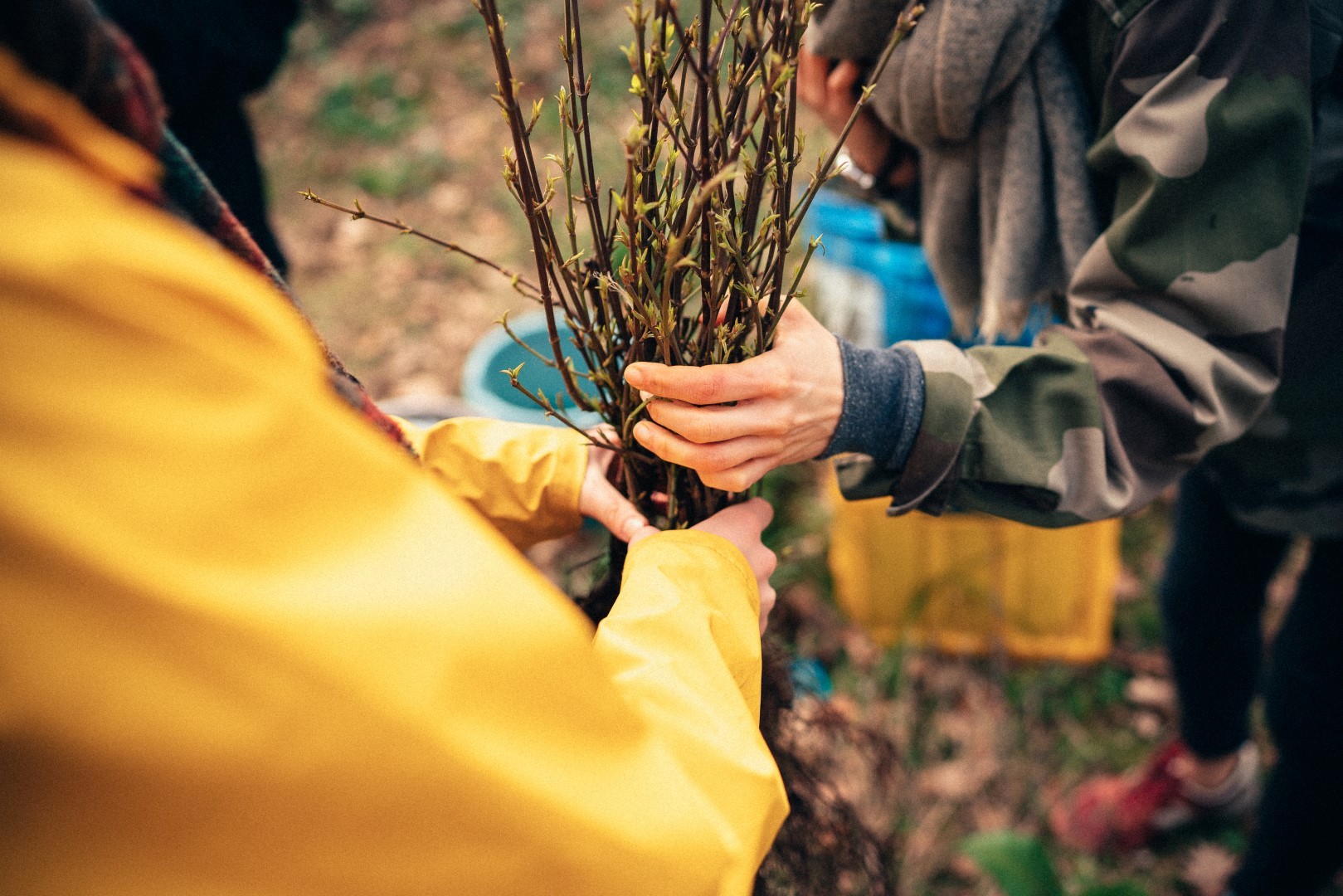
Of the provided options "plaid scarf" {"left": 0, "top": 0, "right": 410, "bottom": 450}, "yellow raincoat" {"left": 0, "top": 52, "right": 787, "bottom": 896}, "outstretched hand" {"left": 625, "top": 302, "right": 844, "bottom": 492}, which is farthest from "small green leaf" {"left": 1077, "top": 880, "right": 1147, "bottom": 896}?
"plaid scarf" {"left": 0, "top": 0, "right": 410, "bottom": 450}

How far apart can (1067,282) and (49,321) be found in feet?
4.42

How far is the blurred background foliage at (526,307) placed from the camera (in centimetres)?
206

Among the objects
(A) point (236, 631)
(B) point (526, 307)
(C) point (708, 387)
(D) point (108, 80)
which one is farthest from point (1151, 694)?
(B) point (526, 307)

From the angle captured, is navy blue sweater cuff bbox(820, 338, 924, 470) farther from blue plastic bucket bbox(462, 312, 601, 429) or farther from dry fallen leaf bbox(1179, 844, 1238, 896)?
dry fallen leaf bbox(1179, 844, 1238, 896)

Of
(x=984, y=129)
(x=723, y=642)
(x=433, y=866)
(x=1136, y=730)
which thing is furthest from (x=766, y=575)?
(x=1136, y=730)

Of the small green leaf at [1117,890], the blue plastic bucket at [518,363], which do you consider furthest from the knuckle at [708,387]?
the blue plastic bucket at [518,363]

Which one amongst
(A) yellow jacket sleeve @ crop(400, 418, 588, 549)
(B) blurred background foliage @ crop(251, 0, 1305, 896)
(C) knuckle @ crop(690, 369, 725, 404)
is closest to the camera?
(C) knuckle @ crop(690, 369, 725, 404)

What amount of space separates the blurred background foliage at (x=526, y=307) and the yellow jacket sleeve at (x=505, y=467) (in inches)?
7.6

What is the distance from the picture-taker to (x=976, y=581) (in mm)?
2285

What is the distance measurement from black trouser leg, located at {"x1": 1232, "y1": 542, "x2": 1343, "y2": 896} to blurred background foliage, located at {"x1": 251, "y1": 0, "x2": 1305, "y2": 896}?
0.32 meters

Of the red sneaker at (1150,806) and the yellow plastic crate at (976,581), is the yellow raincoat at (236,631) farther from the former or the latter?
the red sneaker at (1150,806)

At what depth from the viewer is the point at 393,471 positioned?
1.76ft

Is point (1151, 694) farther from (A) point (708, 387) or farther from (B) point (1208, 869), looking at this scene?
(A) point (708, 387)

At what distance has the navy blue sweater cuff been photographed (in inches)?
40.4
